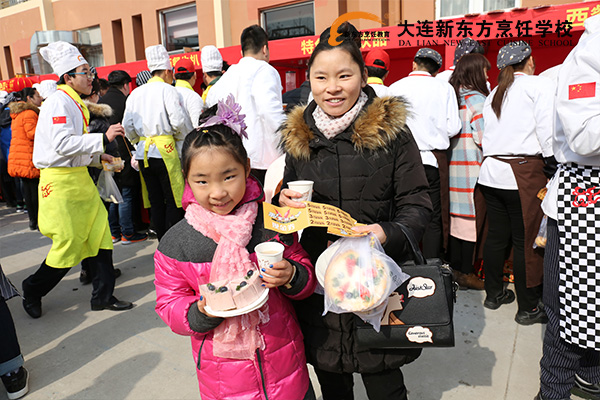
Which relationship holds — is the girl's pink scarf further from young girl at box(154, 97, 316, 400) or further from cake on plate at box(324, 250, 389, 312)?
cake on plate at box(324, 250, 389, 312)

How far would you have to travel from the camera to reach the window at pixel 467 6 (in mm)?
8281

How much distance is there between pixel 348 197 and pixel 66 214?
2.75 m

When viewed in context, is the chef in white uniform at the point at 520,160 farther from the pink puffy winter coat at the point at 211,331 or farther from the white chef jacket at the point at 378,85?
the pink puffy winter coat at the point at 211,331

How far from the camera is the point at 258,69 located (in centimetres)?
369

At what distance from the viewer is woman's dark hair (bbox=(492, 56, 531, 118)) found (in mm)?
3137

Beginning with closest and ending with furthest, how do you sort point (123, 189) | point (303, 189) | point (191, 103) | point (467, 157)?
point (303, 189) → point (467, 157) → point (191, 103) → point (123, 189)

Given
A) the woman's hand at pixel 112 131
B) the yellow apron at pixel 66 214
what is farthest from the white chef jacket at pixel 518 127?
the yellow apron at pixel 66 214

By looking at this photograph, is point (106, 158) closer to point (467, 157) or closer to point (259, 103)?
point (259, 103)

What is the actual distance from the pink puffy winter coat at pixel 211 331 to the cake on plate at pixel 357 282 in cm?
16

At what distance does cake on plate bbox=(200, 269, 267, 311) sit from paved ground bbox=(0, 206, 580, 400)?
1512 millimetres

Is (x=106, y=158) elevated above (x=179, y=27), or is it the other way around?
(x=179, y=27)

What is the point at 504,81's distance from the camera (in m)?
3.16

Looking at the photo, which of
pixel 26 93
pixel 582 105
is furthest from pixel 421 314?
pixel 26 93

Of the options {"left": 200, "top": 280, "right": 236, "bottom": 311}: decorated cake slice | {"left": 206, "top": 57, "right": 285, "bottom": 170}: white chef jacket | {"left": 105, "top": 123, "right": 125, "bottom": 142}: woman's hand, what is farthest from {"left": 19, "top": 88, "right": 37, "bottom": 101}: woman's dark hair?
{"left": 200, "top": 280, "right": 236, "bottom": 311}: decorated cake slice
